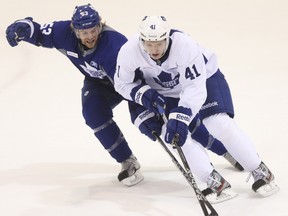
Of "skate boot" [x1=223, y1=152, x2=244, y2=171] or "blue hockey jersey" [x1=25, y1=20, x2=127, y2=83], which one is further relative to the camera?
"skate boot" [x1=223, y1=152, x2=244, y2=171]

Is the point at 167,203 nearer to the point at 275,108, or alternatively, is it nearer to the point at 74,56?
the point at 74,56

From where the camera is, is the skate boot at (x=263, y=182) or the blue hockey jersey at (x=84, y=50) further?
the blue hockey jersey at (x=84, y=50)

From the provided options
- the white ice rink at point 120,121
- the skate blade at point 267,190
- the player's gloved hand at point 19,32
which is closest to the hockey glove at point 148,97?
the white ice rink at point 120,121

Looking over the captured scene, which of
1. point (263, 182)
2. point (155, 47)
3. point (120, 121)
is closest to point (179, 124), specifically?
point (155, 47)

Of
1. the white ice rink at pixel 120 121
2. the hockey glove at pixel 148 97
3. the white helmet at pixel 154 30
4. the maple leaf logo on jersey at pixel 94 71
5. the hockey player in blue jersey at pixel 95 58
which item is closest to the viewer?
the white helmet at pixel 154 30

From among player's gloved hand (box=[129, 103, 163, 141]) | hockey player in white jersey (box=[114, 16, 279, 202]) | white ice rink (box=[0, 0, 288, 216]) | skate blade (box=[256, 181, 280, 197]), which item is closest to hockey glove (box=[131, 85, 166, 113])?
hockey player in white jersey (box=[114, 16, 279, 202])

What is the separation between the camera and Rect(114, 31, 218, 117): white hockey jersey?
345cm

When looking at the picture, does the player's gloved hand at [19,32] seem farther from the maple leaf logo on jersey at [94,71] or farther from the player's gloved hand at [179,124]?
the player's gloved hand at [179,124]

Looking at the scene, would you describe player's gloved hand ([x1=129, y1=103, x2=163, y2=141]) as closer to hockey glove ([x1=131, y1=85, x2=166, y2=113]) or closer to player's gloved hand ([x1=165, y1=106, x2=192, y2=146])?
hockey glove ([x1=131, y1=85, x2=166, y2=113])

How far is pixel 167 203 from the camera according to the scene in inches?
144

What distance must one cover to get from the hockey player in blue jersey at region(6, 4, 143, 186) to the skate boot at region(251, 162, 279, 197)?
27.4 inches

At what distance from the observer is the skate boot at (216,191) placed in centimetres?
359

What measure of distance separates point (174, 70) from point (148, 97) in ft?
0.59

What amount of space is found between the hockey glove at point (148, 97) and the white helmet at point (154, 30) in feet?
1.03
